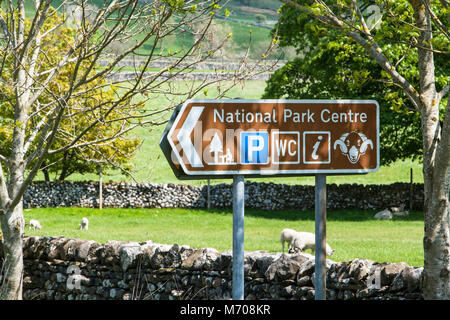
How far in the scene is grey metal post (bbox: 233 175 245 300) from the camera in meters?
4.09

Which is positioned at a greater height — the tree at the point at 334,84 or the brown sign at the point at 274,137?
the tree at the point at 334,84

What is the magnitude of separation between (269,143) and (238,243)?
0.80 m

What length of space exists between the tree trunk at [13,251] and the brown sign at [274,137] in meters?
5.45

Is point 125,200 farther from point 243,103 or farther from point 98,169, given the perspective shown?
point 243,103

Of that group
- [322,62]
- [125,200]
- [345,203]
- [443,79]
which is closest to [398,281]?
[443,79]

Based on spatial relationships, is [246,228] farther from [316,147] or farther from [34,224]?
[316,147]

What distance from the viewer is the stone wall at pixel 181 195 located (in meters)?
25.2

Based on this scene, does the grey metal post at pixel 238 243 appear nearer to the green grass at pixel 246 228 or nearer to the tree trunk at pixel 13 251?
the tree trunk at pixel 13 251

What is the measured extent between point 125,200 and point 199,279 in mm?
17740

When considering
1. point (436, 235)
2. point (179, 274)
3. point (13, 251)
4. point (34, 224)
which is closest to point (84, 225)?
point (34, 224)

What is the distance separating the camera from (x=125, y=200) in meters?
26.4

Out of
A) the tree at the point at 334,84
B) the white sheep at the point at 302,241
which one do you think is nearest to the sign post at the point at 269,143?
the white sheep at the point at 302,241

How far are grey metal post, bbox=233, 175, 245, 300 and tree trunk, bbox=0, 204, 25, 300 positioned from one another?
551 centimetres

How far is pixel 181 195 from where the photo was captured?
1035 inches
